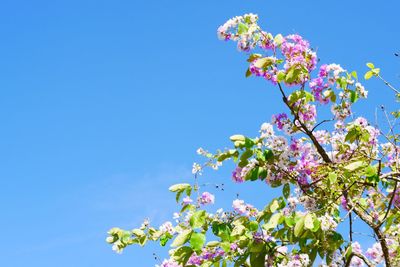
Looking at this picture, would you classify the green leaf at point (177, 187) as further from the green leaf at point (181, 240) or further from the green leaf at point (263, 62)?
the green leaf at point (263, 62)

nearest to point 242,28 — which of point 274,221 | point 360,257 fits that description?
point 274,221

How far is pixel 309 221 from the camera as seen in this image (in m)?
4.20

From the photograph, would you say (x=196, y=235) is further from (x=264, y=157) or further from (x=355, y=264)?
(x=355, y=264)

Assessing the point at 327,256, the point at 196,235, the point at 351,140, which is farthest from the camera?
the point at 351,140

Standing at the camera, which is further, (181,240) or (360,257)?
(360,257)

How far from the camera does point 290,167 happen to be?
5168 millimetres

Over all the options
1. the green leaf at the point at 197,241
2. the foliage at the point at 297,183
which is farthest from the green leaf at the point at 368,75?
the green leaf at the point at 197,241

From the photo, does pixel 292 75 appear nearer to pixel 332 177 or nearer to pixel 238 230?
pixel 332 177

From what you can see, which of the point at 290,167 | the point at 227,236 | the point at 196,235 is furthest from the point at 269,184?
the point at 196,235

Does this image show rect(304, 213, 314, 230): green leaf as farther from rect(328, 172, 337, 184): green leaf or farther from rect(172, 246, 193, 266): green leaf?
rect(172, 246, 193, 266): green leaf

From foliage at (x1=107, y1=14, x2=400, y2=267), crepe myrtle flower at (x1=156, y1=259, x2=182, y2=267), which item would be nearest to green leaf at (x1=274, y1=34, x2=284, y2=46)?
foliage at (x1=107, y1=14, x2=400, y2=267)

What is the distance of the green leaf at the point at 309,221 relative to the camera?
13.6 ft

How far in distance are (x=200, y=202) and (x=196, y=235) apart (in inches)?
44.7

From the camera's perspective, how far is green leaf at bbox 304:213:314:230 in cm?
416
